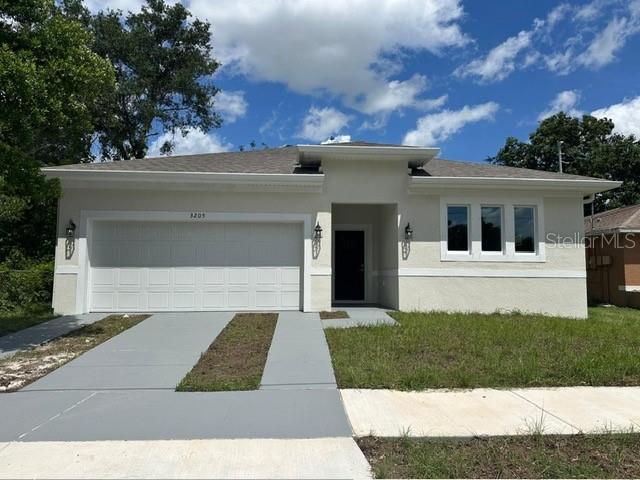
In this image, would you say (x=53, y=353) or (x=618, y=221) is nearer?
(x=53, y=353)

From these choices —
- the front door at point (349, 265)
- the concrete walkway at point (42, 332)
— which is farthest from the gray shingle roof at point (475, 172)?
the concrete walkway at point (42, 332)

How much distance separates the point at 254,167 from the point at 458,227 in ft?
18.2

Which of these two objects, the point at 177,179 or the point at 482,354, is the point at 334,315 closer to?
the point at 482,354

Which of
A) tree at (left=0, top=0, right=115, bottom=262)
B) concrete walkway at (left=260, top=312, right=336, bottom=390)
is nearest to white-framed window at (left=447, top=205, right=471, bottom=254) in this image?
concrete walkway at (left=260, top=312, right=336, bottom=390)

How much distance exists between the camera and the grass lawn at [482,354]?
625cm

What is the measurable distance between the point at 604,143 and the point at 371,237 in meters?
27.3

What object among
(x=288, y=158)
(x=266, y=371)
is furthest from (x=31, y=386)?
(x=288, y=158)

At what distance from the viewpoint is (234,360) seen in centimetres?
738

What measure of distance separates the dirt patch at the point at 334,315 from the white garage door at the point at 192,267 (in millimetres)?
937

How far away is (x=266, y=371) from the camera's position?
6730mm

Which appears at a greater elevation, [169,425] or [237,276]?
[237,276]

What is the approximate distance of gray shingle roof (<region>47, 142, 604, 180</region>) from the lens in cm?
1212

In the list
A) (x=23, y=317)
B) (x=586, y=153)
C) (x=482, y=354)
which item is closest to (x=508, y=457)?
(x=482, y=354)

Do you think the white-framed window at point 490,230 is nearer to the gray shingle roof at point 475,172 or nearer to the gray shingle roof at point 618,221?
the gray shingle roof at point 475,172
